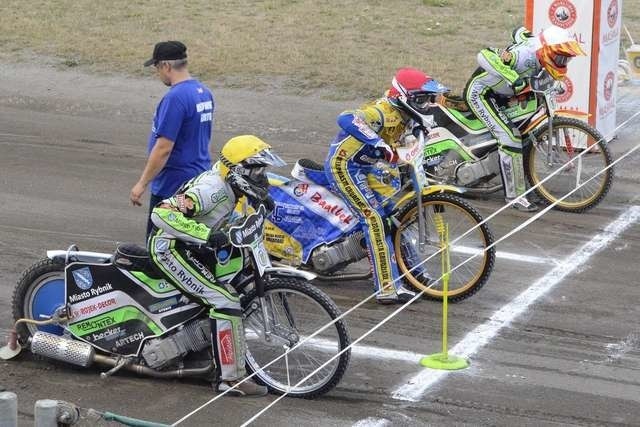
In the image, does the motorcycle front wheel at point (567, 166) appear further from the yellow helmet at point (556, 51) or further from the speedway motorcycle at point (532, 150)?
the yellow helmet at point (556, 51)

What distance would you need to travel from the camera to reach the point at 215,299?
7.96m

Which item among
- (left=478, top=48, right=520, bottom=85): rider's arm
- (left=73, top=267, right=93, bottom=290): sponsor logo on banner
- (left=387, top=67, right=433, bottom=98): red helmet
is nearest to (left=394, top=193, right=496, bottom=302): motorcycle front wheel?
(left=387, top=67, right=433, bottom=98): red helmet

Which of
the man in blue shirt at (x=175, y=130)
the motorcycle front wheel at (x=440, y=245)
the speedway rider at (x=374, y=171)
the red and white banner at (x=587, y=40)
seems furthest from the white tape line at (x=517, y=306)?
the man in blue shirt at (x=175, y=130)

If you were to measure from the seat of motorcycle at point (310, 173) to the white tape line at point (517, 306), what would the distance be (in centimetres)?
187

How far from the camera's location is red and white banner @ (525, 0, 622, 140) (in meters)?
14.2

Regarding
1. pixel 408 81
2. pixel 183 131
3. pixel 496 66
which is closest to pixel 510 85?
pixel 496 66

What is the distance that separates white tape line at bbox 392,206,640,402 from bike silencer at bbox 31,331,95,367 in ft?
7.14

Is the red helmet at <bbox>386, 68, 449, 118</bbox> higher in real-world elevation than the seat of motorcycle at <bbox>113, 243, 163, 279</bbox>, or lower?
higher

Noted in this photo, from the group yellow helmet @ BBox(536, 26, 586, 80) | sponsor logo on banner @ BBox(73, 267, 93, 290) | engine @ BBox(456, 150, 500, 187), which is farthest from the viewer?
engine @ BBox(456, 150, 500, 187)

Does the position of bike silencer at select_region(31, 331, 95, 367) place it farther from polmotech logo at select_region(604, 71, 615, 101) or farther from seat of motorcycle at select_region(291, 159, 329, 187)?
polmotech logo at select_region(604, 71, 615, 101)

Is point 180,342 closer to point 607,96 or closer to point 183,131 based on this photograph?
point 183,131

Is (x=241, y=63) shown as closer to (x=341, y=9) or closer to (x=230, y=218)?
(x=341, y=9)

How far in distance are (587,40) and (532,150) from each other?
2.38 meters

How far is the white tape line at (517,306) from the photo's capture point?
27.0ft
